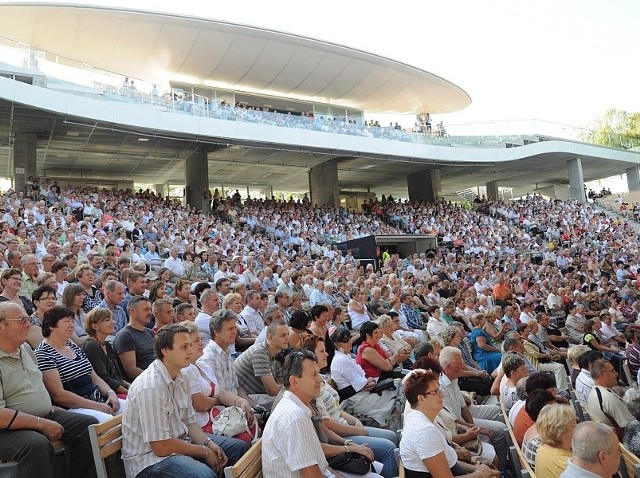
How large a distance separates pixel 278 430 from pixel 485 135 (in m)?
27.0

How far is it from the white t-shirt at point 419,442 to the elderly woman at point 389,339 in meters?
2.77

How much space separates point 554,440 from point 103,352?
120 inches

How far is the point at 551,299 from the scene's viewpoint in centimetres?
1295

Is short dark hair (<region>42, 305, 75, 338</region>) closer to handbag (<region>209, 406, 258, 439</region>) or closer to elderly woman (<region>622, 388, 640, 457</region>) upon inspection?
handbag (<region>209, 406, 258, 439</region>)

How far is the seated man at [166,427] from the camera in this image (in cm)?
279

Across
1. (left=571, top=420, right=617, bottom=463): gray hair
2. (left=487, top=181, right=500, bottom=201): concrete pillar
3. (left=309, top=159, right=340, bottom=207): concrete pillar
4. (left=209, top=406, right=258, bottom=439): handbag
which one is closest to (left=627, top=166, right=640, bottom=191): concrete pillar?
(left=487, top=181, right=500, bottom=201): concrete pillar

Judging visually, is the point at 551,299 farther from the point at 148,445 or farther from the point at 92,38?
the point at 92,38

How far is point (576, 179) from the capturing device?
30.8 m

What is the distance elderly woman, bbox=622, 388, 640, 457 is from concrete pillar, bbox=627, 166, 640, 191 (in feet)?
116

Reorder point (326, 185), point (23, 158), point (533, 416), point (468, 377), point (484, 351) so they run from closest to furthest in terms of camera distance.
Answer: point (533, 416) → point (468, 377) → point (484, 351) → point (23, 158) → point (326, 185)

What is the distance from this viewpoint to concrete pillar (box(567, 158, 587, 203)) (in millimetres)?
30359

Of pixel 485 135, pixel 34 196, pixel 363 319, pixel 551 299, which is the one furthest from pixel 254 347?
pixel 485 135

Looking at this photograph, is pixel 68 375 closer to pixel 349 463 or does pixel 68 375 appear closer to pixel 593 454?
pixel 349 463

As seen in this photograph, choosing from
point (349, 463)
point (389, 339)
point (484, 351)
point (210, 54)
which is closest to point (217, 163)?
point (210, 54)
